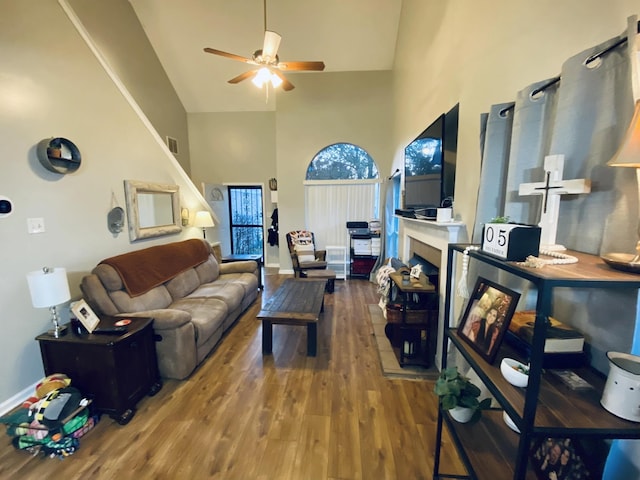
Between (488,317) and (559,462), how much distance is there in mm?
542

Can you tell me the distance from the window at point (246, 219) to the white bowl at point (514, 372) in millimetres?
6079

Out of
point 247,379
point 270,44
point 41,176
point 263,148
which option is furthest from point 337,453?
point 263,148

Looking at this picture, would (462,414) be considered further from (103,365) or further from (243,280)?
(243,280)

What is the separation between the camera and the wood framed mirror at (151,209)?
10.5ft

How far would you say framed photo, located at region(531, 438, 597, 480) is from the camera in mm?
1009

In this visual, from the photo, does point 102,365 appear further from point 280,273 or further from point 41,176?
point 280,273

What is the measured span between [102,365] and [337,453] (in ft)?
5.53

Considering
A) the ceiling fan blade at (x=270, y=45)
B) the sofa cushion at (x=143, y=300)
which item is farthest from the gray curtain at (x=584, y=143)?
the sofa cushion at (x=143, y=300)

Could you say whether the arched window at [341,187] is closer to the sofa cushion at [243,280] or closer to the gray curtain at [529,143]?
the sofa cushion at [243,280]

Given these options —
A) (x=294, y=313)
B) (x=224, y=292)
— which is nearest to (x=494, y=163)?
(x=294, y=313)

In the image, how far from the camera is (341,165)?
576cm

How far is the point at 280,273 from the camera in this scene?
19.8 ft

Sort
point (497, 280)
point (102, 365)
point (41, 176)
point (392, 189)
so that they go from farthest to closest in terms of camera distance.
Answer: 1. point (392, 189)
2. point (41, 176)
3. point (102, 365)
4. point (497, 280)

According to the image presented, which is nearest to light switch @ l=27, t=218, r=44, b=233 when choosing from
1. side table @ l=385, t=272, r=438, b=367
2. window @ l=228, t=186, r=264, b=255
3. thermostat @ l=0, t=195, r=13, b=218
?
thermostat @ l=0, t=195, r=13, b=218
